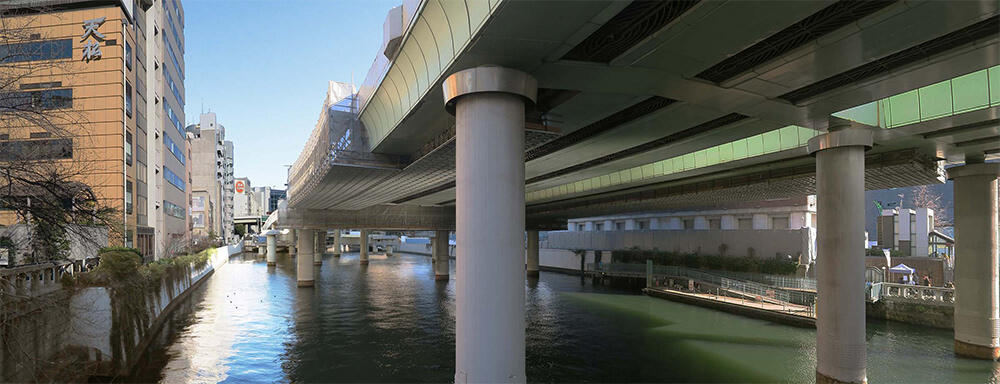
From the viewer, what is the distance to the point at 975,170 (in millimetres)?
20172

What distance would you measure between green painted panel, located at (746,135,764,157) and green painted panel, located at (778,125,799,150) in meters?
1.01

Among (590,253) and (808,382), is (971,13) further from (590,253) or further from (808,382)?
(590,253)

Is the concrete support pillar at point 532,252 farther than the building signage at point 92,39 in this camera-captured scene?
Yes

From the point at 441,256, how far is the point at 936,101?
50.2m

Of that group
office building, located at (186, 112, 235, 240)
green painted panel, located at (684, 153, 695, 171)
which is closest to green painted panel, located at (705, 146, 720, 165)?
green painted panel, located at (684, 153, 695, 171)

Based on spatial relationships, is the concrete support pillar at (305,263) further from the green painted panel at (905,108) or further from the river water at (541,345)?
the green painted panel at (905,108)

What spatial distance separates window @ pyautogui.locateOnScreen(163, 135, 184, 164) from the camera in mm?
54594

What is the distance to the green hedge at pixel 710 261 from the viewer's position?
142 feet

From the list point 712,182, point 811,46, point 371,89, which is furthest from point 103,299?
point 712,182

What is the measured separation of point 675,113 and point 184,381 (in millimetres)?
18557

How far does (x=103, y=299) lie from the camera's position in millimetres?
17781

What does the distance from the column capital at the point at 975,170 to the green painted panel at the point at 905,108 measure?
7731 millimetres

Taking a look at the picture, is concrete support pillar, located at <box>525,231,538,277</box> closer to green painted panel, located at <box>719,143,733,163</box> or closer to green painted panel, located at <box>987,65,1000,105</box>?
green painted panel, located at <box>719,143,733,163</box>

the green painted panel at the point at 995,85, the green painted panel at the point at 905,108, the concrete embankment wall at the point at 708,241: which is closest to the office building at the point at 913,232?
the concrete embankment wall at the point at 708,241
